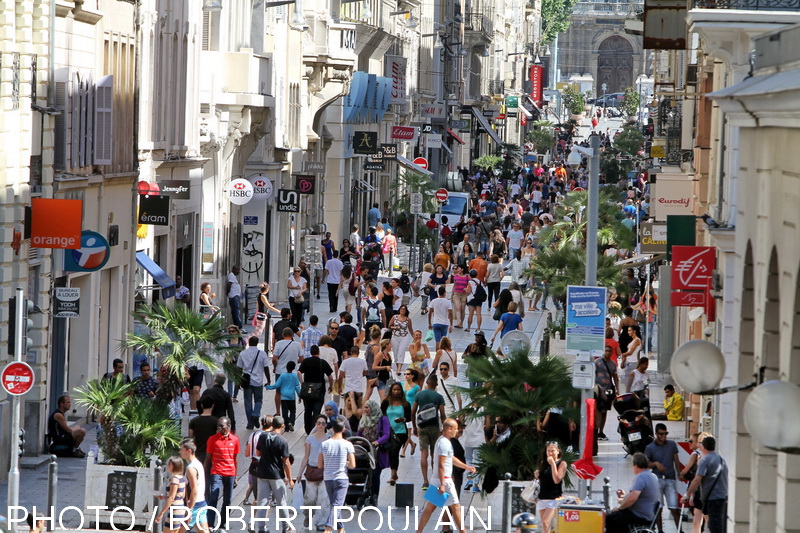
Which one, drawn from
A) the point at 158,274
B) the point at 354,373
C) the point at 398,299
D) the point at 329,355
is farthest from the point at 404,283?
the point at 354,373

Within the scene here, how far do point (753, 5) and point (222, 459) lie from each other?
23.9 ft

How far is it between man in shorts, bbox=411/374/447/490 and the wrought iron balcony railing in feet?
19.6

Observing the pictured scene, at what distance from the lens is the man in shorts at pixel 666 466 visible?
681 inches

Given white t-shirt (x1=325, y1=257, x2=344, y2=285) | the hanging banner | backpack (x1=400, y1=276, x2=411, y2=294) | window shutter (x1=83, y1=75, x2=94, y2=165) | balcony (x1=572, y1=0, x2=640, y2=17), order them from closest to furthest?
1. window shutter (x1=83, y1=75, x2=94, y2=165)
2. white t-shirt (x1=325, y1=257, x2=344, y2=285)
3. backpack (x1=400, y1=276, x2=411, y2=294)
4. the hanging banner
5. balcony (x1=572, y1=0, x2=640, y2=17)

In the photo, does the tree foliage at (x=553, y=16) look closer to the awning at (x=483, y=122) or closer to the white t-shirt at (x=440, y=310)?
the awning at (x=483, y=122)

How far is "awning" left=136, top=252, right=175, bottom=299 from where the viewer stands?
28.2 m

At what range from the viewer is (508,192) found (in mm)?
75438

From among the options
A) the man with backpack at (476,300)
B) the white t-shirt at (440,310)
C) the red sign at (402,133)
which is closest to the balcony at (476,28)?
the red sign at (402,133)

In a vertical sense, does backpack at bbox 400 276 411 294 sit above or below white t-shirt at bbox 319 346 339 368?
above

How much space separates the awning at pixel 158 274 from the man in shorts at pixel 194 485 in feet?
41.5

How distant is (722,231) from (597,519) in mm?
4501

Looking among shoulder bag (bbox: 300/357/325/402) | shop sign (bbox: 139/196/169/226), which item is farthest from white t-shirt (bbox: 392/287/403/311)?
shoulder bag (bbox: 300/357/325/402)

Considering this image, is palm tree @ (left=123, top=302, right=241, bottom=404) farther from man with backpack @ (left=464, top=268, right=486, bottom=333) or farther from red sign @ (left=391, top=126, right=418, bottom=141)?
red sign @ (left=391, top=126, right=418, bottom=141)

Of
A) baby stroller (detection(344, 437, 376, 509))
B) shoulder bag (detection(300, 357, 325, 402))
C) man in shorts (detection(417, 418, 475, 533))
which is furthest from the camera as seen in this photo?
shoulder bag (detection(300, 357, 325, 402))
